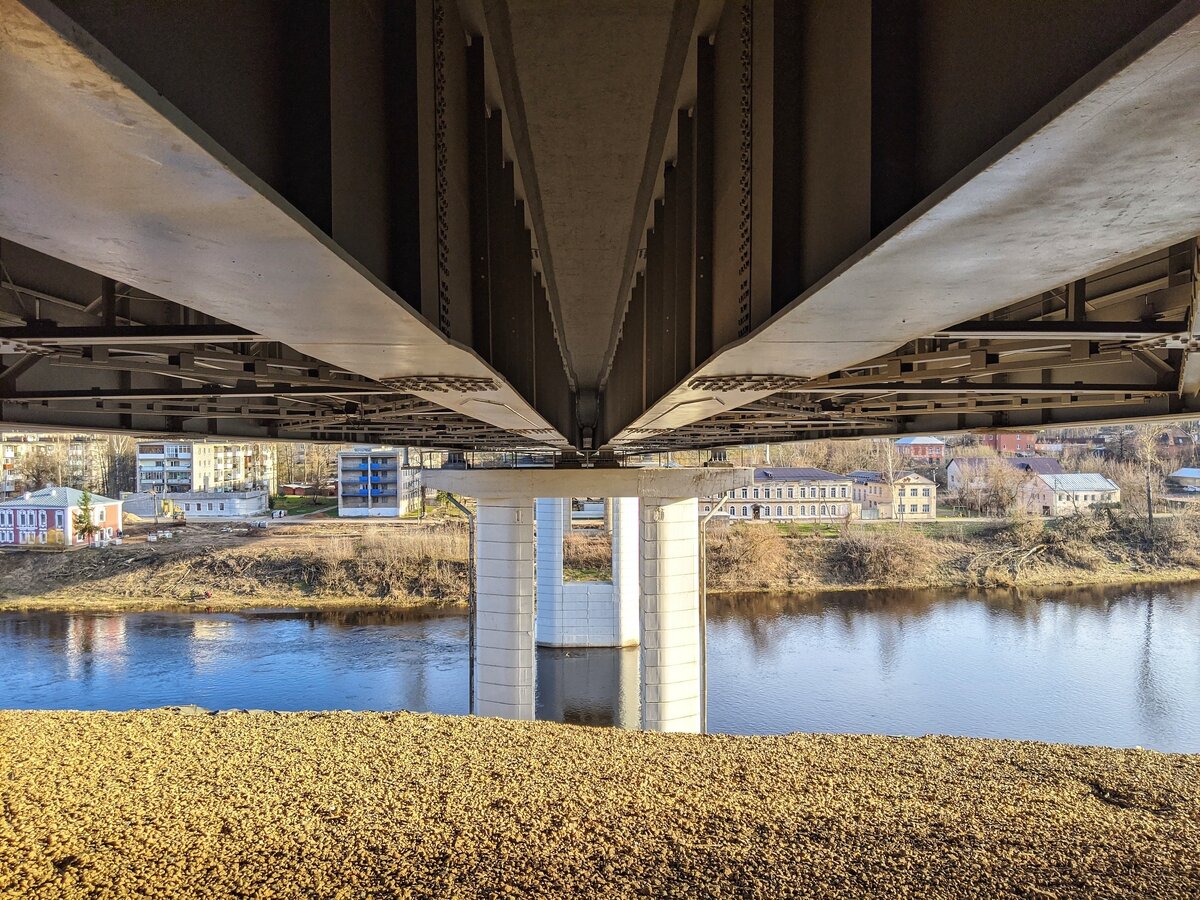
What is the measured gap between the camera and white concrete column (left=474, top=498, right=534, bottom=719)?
80.5ft

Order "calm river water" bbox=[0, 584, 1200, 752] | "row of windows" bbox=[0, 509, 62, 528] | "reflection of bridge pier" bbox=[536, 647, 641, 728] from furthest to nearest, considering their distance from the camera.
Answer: "row of windows" bbox=[0, 509, 62, 528]
"reflection of bridge pier" bbox=[536, 647, 641, 728]
"calm river water" bbox=[0, 584, 1200, 752]

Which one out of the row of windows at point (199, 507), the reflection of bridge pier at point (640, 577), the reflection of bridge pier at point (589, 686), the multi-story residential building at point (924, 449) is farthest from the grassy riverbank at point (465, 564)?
the multi-story residential building at point (924, 449)

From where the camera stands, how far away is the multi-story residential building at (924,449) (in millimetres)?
93188

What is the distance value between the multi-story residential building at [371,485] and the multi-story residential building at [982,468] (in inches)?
2230

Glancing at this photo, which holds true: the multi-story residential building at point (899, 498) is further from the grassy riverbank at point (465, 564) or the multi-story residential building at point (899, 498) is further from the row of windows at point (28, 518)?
the row of windows at point (28, 518)

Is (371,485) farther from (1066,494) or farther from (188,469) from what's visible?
(1066,494)

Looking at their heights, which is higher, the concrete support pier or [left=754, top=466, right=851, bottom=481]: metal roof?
[left=754, top=466, right=851, bottom=481]: metal roof

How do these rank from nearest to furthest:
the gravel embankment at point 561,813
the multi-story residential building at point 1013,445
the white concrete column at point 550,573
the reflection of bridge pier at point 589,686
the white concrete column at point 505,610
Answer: the gravel embankment at point 561,813, the white concrete column at point 505,610, the reflection of bridge pier at point 589,686, the white concrete column at point 550,573, the multi-story residential building at point 1013,445

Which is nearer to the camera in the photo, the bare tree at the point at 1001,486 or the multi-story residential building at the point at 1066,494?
the multi-story residential building at the point at 1066,494

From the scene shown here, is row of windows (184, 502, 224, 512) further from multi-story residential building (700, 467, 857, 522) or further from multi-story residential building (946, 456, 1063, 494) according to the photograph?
multi-story residential building (946, 456, 1063, 494)

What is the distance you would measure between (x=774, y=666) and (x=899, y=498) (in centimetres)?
4218

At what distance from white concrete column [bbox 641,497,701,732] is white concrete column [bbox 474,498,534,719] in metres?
3.96

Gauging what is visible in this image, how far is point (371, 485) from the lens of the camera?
7725 cm

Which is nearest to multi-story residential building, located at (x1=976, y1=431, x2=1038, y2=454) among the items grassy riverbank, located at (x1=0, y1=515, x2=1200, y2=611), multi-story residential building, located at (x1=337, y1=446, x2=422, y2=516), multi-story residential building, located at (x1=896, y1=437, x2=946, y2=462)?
multi-story residential building, located at (x1=896, y1=437, x2=946, y2=462)
